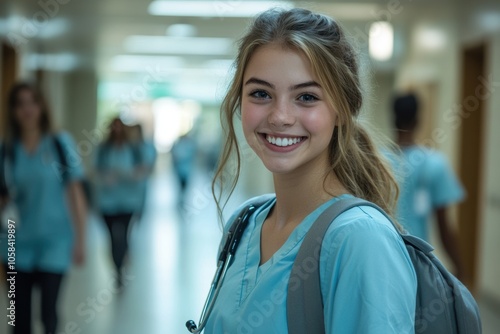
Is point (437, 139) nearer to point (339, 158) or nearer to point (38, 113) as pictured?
point (38, 113)

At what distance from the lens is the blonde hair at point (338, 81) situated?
1384 mm

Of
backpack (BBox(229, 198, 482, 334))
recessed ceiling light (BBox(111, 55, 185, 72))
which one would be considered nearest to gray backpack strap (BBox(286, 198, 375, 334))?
backpack (BBox(229, 198, 482, 334))

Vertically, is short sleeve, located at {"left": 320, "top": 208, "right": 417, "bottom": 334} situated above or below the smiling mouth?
below

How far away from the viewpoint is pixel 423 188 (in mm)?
3582

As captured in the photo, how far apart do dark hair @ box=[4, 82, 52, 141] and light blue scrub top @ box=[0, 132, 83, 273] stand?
0.06 meters

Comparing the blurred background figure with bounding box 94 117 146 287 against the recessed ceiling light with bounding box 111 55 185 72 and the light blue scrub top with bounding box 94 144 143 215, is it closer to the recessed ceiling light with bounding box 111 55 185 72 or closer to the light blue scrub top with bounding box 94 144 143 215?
the light blue scrub top with bounding box 94 144 143 215

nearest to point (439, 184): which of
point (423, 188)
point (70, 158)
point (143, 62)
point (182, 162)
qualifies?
point (423, 188)

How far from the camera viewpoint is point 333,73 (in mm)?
1388

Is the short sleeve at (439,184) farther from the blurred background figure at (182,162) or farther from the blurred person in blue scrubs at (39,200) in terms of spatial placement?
the blurred background figure at (182,162)

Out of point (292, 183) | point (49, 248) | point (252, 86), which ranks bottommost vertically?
point (49, 248)

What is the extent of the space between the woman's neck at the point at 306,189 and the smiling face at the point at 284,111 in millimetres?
17

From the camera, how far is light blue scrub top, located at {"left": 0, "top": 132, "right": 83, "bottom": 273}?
374cm

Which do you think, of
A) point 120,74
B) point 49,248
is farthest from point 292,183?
point 120,74

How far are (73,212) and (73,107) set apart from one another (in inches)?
556
